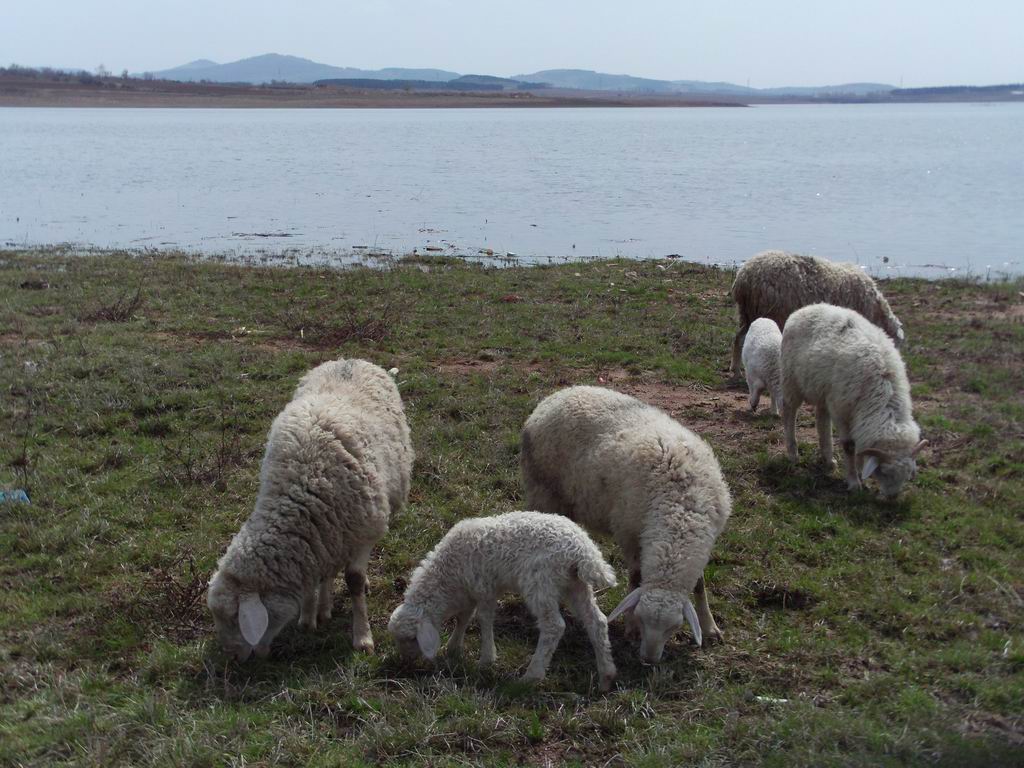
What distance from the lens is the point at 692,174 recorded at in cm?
3538

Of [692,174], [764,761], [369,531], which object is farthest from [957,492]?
[692,174]

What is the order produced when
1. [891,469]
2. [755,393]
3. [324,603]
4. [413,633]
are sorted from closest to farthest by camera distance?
[413,633], [324,603], [891,469], [755,393]

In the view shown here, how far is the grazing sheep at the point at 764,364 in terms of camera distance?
340 inches

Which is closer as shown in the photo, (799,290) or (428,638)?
(428,638)

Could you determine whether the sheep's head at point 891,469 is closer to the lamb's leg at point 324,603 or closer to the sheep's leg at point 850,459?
the sheep's leg at point 850,459

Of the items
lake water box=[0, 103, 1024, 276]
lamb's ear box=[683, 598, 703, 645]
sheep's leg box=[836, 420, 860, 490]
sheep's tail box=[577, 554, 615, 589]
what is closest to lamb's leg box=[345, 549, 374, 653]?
sheep's tail box=[577, 554, 615, 589]

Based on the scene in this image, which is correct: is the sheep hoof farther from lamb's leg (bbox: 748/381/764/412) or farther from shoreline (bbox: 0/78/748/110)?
shoreline (bbox: 0/78/748/110)

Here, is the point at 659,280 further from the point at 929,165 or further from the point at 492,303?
the point at 929,165

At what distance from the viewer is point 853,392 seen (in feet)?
23.8

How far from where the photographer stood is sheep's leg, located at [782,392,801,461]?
782 centimetres

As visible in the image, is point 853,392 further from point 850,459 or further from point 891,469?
point 891,469

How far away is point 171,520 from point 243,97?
97481 millimetres

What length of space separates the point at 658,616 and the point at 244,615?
221cm

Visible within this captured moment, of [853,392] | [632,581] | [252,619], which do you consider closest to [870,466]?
[853,392]
